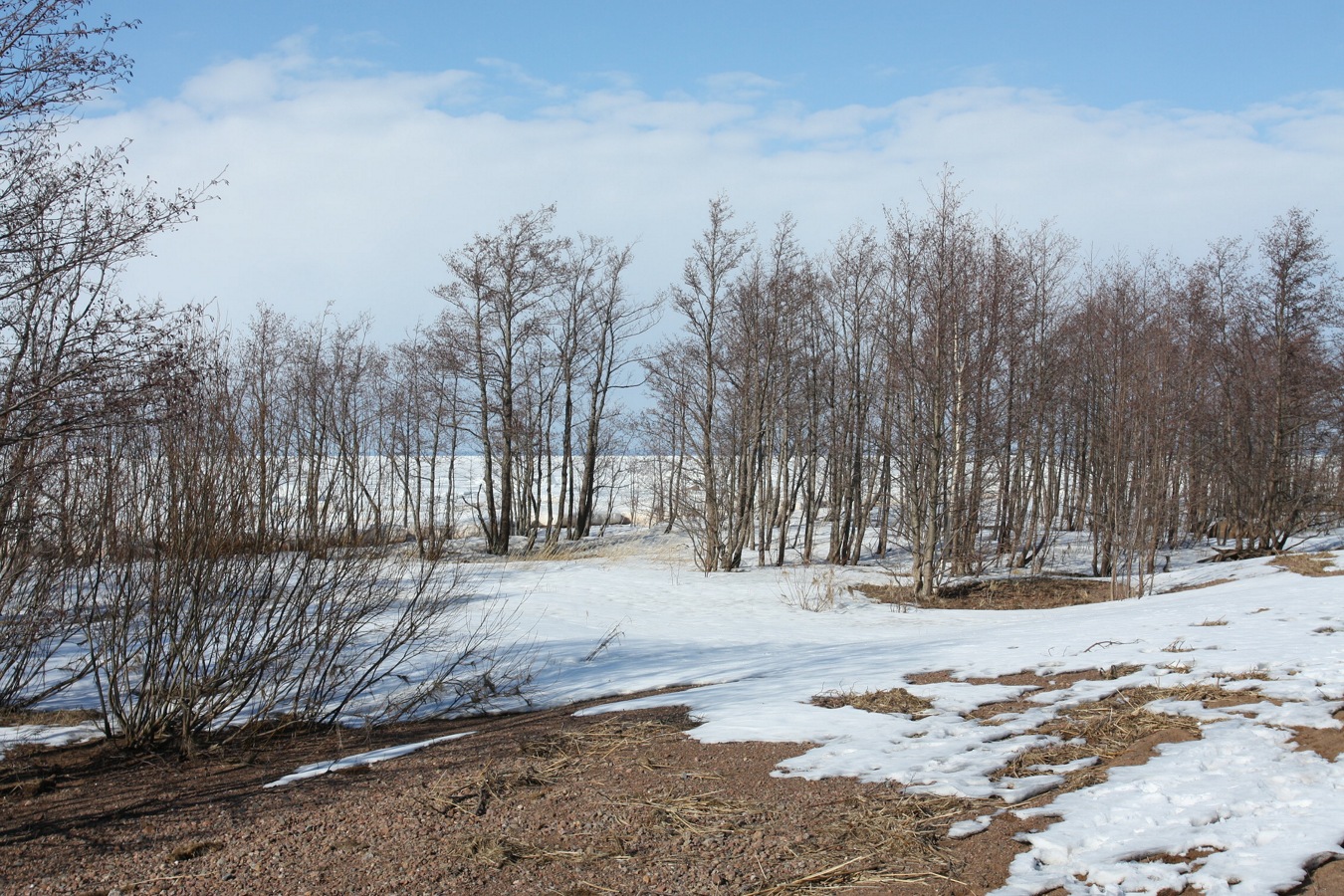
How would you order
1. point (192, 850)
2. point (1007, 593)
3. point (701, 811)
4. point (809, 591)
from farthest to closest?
point (1007, 593), point (809, 591), point (192, 850), point (701, 811)

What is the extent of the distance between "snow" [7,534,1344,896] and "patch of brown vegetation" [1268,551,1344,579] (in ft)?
1.05

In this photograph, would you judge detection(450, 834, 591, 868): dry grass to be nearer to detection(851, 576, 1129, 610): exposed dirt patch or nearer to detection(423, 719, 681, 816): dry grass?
detection(423, 719, 681, 816): dry grass

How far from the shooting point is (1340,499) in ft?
82.5

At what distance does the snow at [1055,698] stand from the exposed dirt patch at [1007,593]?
1.50 m

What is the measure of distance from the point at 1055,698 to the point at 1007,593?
11637 millimetres

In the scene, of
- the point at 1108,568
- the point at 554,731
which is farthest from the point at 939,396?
the point at 554,731

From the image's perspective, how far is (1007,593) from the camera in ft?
56.3

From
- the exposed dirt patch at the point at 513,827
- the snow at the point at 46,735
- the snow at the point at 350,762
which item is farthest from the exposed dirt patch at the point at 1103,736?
the snow at the point at 46,735

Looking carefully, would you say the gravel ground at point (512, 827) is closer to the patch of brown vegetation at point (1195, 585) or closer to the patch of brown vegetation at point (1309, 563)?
the patch of brown vegetation at point (1309, 563)

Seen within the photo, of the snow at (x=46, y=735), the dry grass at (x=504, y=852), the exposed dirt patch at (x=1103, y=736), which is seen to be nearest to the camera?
the dry grass at (x=504, y=852)

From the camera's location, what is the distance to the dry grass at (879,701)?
6293 millimetres

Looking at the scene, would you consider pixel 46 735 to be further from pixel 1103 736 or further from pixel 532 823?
pixel 1103 736

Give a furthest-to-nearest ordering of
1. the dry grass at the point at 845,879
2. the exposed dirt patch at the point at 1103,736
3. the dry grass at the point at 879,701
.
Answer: the dry grass at the point at 879,701 → the exposed dirt patch at the point at 1103,736 → the dry grass at the point at 845,879

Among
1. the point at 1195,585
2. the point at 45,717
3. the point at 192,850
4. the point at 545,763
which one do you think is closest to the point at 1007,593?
the point at 1195,585
